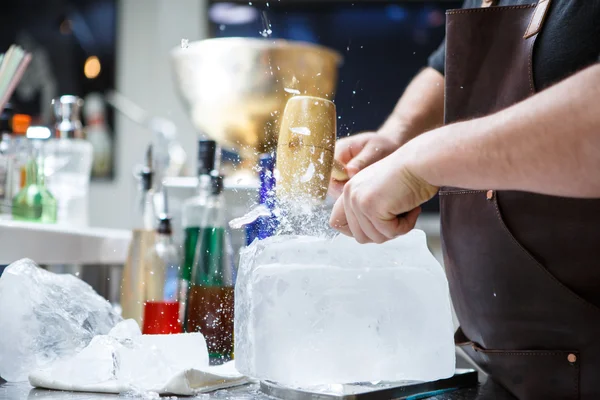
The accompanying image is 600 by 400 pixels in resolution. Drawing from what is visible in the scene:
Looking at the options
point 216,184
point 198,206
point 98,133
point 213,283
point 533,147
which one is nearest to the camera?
point 533,147

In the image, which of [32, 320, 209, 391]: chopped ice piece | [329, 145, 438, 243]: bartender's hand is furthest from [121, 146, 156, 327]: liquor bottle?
[329, 145, 438, 243]: bartender's hand

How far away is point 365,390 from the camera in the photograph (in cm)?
75

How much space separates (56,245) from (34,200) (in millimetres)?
274

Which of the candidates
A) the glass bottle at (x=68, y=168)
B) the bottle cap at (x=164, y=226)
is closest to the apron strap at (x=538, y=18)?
the bottle cap at (x=164, y=226)

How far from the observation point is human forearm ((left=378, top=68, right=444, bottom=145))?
1.31 m

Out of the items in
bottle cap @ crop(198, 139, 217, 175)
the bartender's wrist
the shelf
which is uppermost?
the bartender's wrist

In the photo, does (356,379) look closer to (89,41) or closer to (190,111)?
(190,111)

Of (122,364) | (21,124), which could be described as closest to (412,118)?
(122,364)

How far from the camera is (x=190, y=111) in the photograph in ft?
5.28

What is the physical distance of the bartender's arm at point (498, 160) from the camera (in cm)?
62

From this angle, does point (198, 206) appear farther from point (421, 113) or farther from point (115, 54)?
point (115, 54)

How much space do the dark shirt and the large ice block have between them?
0.25m

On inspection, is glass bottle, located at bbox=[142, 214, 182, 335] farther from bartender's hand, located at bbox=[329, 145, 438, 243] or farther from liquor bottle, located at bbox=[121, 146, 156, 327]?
bartender's hand, located at bbox=[329, 145, 438, 243]

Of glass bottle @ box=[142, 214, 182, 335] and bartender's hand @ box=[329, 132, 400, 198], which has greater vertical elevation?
bartender's hand @ box=[329, 132, 400, 198]
